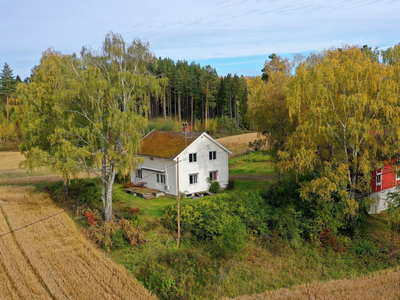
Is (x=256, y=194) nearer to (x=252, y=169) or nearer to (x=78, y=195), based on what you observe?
(x=78, y=195)

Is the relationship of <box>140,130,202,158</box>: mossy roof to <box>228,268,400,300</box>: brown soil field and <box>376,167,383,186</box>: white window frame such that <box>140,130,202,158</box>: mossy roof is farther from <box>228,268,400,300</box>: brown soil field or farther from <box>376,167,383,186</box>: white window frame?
<box>228,268,400,300</box>: brown soil field

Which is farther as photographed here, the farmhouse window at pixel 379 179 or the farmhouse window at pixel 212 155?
the farmhouse window at pixel 212 155

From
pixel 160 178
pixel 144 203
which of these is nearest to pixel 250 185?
pixel 160 178

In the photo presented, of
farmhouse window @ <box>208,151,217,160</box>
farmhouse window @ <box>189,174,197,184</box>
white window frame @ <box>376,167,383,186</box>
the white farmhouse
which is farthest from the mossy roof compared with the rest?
white window frame @ <box>376,167,383,186</box>

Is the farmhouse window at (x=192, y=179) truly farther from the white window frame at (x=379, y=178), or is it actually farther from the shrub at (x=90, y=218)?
the white window frame at (x=379, y=178)

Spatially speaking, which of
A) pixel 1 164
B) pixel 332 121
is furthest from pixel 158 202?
pixel 1 164

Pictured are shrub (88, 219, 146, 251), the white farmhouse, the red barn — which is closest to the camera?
shrub (88, 219, 146, 251)

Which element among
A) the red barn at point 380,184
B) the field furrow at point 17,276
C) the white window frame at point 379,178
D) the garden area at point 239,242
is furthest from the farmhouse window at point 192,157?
the field furrow at point 17,276

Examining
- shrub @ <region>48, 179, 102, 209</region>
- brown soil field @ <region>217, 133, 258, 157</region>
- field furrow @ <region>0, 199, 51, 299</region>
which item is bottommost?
field furrow @ <region>0, 199, 51, 299</region>
